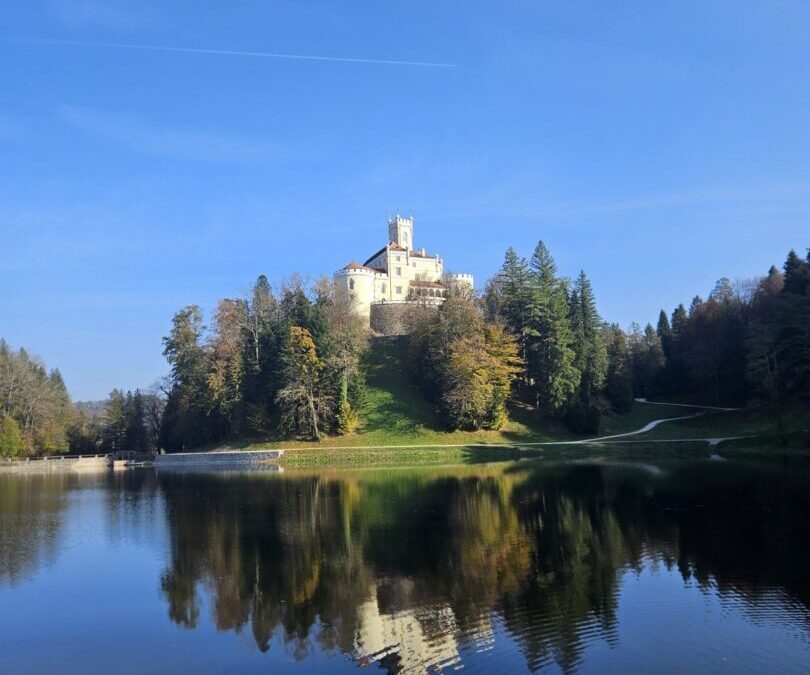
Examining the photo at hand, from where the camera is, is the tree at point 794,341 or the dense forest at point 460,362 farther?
the dense forest at point 460,362

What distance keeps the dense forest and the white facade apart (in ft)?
39.5

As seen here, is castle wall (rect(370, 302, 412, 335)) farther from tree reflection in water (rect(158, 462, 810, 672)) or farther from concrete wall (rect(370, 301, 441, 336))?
tree reflection in water (rect(158, 462, 810, 672))

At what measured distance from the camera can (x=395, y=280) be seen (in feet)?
311

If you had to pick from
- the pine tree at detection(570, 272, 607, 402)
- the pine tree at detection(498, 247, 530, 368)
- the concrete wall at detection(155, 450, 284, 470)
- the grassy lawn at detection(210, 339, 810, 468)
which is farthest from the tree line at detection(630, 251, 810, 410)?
the concrete wall at detection(155, 450, 284, 470)

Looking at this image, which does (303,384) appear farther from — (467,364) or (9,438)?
(9,438)

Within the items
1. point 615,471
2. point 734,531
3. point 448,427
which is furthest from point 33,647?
point 448,427

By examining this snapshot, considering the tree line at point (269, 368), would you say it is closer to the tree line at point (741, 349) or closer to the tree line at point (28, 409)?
the tree line at point (28, 409)

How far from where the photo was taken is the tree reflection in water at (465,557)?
1345 centimetres

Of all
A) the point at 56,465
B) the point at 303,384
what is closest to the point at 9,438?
the point at 56,465

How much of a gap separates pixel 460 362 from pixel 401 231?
46.4 m

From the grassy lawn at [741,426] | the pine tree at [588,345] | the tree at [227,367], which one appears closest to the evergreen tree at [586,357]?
the pine tree at [588,345]

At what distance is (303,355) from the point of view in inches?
2454

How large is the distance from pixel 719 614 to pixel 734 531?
870 centimetres

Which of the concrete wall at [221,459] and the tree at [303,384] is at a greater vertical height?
the tree at [303,384]
